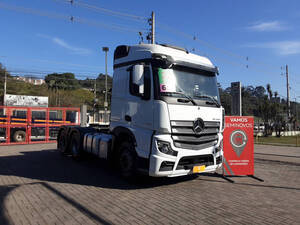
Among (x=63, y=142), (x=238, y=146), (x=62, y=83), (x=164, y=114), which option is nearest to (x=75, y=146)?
(x=63, y=142)

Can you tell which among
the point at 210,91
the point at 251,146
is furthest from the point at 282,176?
the point at 210,91

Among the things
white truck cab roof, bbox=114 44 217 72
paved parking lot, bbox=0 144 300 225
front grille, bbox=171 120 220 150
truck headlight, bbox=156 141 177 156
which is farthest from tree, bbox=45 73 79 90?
truck headlight, bbox=156 141 177 156

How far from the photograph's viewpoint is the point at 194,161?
6031 millimetres

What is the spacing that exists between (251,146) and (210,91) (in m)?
2.21

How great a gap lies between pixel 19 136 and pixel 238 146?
44.4 ft

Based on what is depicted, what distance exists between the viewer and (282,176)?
25.9ft

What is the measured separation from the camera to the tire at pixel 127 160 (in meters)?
6.23

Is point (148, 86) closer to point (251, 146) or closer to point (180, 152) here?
point (180, 152)

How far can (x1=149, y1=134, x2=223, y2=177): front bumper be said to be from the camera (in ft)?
18.2

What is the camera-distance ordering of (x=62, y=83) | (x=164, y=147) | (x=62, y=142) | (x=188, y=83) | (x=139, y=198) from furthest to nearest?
(x=62, y=83), (x=62, y=142), (x=188, y=83), (x=164, y=147), (x=139, y=198)

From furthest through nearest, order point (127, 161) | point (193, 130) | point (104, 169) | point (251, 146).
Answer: point (104, 169) < point (251, 146) < point (127, 161) < point (193, 130)

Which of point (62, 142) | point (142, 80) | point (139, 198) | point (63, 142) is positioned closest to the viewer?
point (139, 198)

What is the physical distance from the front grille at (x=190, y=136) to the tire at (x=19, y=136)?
13191 millimetres

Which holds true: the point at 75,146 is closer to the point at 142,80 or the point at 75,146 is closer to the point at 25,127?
the point at 142,80
